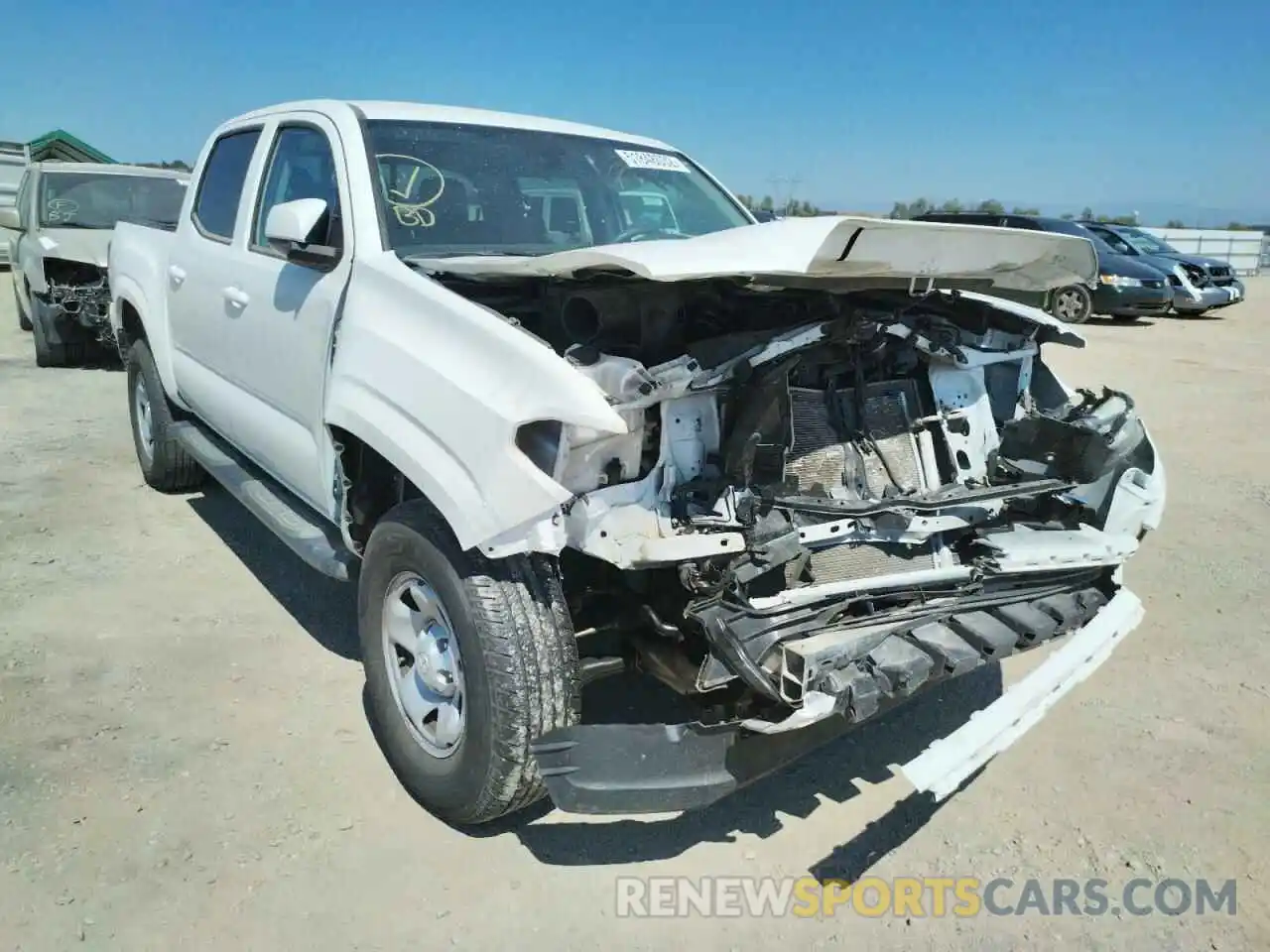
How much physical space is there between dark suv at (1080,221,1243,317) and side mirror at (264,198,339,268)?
1638 centimetres

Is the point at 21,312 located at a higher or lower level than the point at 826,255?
lower

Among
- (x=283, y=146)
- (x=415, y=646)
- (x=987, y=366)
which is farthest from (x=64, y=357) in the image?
(x=987, y=366)

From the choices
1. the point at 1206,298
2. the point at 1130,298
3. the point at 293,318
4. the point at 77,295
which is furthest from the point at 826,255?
the point at 1206,298

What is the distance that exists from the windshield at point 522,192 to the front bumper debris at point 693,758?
5.81 ft

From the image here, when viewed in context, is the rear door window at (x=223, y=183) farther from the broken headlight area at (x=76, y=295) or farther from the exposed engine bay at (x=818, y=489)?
the broken headlight area at (x=76, y=295)

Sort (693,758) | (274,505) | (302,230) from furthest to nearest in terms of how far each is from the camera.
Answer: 1. (274,505)
2. (302,230)
3. (693,758)

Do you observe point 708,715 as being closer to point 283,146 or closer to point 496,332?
point 496,332

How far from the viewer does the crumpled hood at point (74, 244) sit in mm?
9516

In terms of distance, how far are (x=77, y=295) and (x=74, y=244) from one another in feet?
1.62

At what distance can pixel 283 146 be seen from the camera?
3.96m

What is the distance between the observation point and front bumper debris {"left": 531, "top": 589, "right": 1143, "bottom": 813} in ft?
7.82

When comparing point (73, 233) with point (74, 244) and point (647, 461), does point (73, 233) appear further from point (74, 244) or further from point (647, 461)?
point (647, 461)

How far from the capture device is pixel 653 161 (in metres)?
4.45

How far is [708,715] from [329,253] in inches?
76.9
